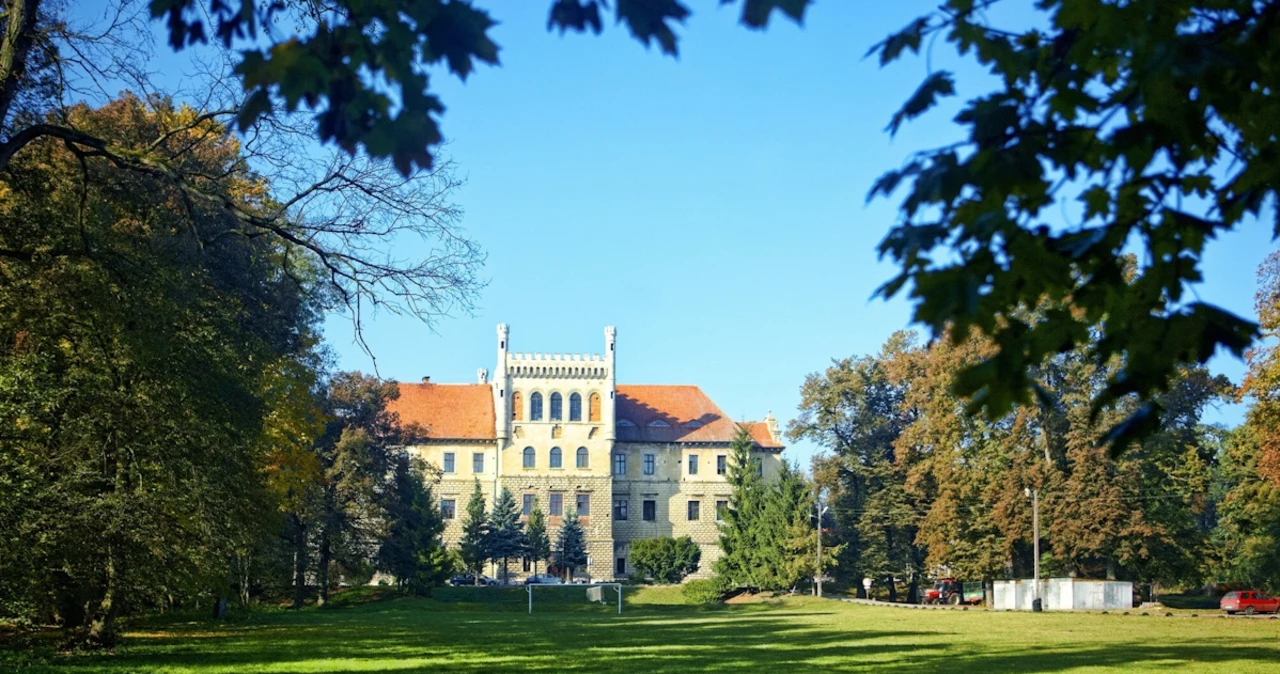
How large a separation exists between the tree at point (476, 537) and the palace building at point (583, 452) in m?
7.28

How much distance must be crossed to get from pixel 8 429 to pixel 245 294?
8820 mm

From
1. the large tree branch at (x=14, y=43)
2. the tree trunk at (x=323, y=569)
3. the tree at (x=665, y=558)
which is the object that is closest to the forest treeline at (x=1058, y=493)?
the tree at (x=665, y=558)

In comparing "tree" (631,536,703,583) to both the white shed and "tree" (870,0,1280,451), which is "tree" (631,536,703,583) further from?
"tree" (870,0,1280,451)

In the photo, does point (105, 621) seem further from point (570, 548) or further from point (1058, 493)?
point (570, 548)

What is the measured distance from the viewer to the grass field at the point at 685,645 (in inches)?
761

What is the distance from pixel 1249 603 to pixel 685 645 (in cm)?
3150

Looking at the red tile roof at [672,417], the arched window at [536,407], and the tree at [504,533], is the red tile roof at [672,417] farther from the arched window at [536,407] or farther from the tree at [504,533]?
the tree at [504,533]

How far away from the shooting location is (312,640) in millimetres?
26609

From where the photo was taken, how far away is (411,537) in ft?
196

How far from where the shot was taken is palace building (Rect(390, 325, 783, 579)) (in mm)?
79562

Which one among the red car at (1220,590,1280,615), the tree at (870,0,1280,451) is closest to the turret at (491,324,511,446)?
the red car at (1220,590,1280,615)

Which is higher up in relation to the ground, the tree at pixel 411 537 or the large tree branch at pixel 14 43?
the large tree branch at pixel 14 43

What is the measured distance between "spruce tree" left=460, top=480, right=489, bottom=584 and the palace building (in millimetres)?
7338

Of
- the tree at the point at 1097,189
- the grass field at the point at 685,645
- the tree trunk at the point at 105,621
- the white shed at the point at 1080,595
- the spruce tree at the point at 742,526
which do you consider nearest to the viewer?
the tree at the point at 1097,189
